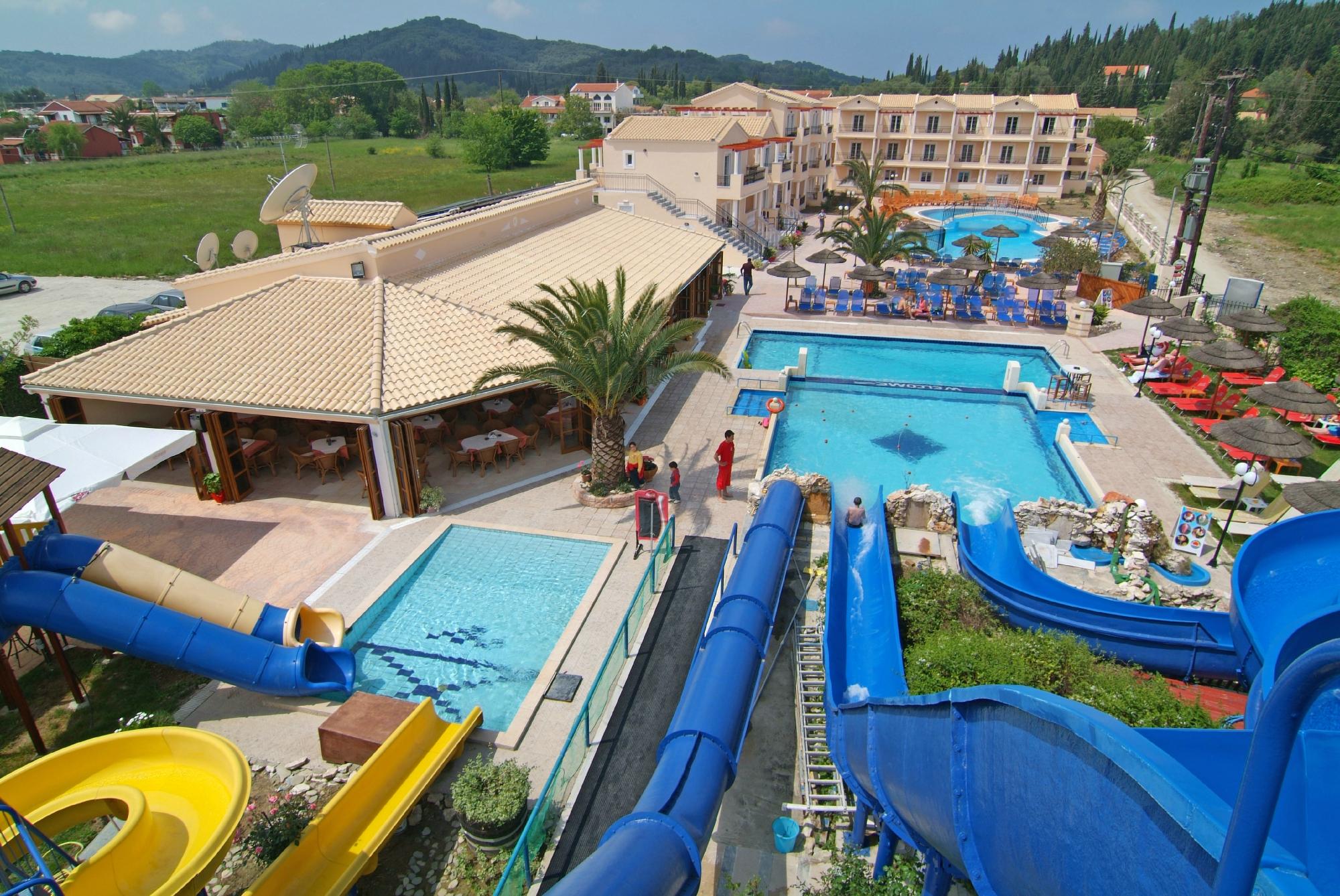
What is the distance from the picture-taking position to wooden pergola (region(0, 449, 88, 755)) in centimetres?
973

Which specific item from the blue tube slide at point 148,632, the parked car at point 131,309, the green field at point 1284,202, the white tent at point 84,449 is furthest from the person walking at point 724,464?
the green field at point 1284,202

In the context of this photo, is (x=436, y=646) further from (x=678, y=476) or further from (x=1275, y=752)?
(x=1275, y=752)

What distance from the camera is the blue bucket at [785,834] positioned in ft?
28.6

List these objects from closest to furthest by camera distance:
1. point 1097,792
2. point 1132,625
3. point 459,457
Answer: point 1097,792 → point 1132,625 → point 459,457

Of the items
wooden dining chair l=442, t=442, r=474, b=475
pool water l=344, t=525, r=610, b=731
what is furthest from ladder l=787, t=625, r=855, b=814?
wooden dining chair l=442, t=442, r=474, b=475

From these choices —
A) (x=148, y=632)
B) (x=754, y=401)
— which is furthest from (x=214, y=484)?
(x=754, y=401)

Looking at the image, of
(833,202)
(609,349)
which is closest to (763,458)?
(609,349)

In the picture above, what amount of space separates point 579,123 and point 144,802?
504 ft

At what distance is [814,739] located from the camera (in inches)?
401

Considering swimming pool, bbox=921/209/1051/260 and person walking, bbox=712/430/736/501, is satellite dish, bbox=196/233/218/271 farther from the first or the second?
swimming pool, bbox=921/209/1051/260

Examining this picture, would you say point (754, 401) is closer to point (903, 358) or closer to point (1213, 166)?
point (903, 358)

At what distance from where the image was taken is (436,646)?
12266mm

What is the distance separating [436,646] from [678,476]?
19.6 ft

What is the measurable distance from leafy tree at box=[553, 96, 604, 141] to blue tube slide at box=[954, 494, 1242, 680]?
144 meters
